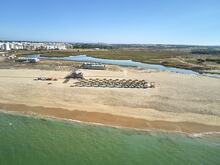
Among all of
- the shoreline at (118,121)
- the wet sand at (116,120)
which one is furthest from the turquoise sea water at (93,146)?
the wet sand at (116,120)

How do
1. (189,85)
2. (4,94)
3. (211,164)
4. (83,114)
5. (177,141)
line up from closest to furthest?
(211,164) < (177,141) < (83,114) < (4,94) < (189,85)

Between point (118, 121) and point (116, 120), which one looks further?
point (116, 120)

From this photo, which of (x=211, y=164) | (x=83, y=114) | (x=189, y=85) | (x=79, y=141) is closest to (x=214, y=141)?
(x=211, y=164)

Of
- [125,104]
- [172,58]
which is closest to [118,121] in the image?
[125,104]

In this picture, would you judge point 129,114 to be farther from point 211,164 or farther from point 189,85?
point 189,85

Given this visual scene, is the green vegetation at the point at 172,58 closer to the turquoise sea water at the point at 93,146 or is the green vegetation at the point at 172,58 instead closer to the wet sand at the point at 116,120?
the wet sand at the point at 116,120

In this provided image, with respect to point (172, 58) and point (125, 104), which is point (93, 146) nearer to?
point (125, 104)

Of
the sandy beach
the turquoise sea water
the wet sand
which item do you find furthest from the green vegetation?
the turquoise sea water
